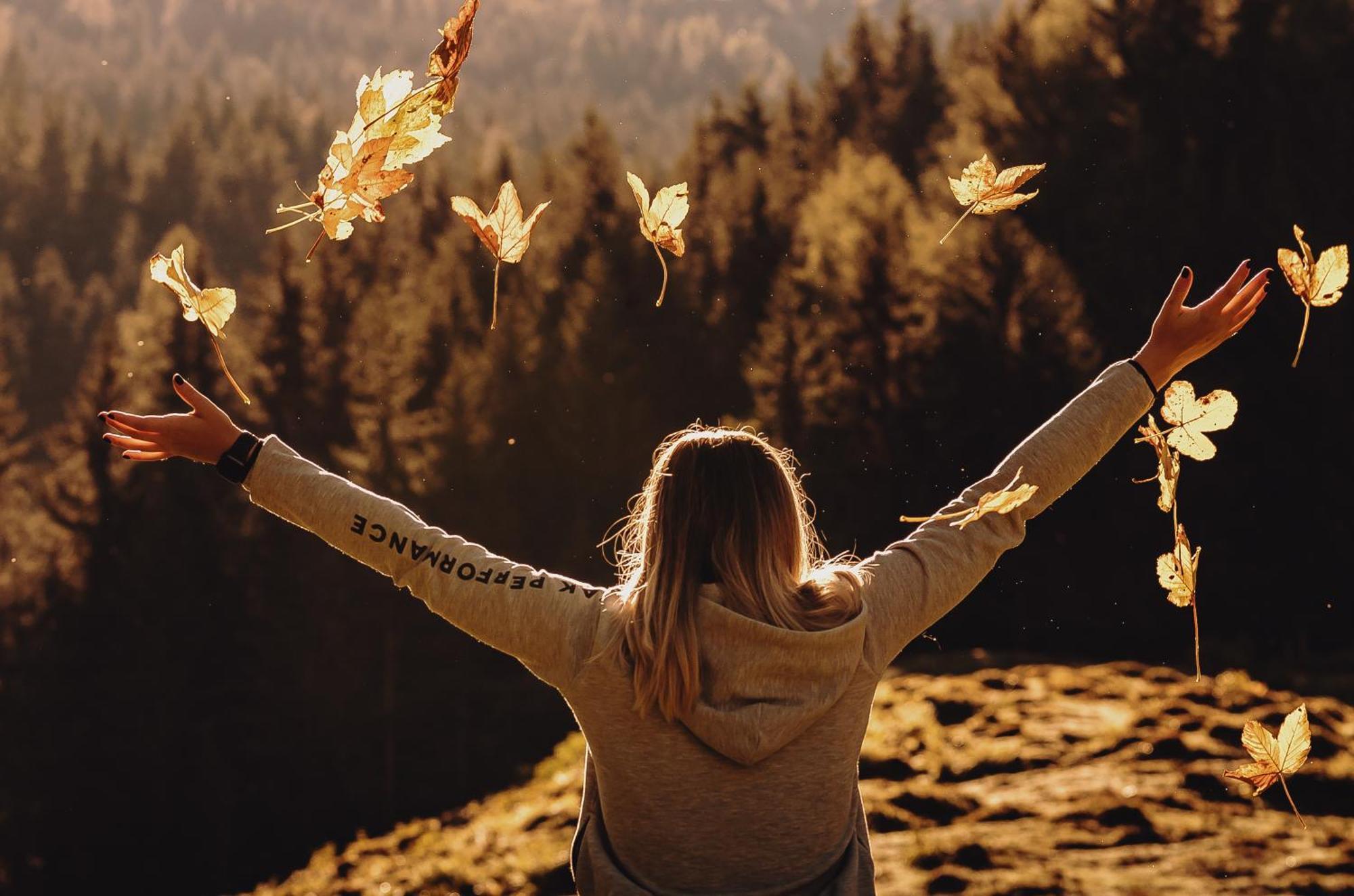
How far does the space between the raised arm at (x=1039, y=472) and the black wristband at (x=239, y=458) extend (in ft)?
3.15

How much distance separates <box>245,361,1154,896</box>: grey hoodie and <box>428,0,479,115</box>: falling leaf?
673 mm

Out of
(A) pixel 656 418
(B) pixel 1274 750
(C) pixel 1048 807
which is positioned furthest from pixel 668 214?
(A) pixel 656 418

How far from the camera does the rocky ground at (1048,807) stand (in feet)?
16.5

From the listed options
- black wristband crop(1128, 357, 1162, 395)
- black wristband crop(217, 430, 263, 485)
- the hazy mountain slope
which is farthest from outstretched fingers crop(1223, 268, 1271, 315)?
the hazy mountain slope

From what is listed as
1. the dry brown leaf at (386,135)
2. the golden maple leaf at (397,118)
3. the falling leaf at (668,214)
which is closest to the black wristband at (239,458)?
the dry brown leaf at (386,135)

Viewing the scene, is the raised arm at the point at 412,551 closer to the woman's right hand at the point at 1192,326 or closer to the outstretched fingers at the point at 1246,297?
the woman's right hand at the point at 1192,326

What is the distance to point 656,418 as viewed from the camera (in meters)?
21.9

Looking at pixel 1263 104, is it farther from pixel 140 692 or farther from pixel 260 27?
pixel 260 27

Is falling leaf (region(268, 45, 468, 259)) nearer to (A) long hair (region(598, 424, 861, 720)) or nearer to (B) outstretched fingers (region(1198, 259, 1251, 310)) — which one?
(A) long hair (region(598, 424, 861, 720))

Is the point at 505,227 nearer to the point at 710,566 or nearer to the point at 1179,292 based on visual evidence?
the point at 710,566

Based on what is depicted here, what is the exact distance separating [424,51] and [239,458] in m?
136

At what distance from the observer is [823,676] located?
1.74 meters

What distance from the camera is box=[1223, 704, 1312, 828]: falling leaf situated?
2.47 meters

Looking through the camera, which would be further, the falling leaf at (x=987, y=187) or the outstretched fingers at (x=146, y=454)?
the falling leaf at (x=987, y=187)
